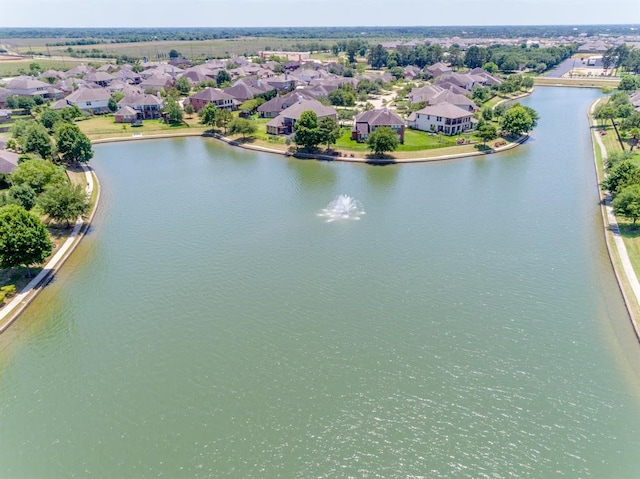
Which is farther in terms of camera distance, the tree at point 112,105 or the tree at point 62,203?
the tree at point 112,105

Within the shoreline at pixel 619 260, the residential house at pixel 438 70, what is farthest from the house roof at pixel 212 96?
the shoreline at pixel 619 260

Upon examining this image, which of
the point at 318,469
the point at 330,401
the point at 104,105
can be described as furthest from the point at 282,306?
the point at 104,105

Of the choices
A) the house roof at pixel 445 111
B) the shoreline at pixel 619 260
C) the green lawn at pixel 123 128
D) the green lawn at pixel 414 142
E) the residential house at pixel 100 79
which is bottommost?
the shoreline at pixel 619 260

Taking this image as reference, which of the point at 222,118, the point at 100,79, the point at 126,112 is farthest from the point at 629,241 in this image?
the point at 100,79

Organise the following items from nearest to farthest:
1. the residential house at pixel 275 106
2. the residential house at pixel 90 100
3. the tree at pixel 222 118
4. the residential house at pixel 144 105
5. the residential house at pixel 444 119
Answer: the residential house at pixel 444 119 → the tree at pixel 222 118 → the residential house at pixel 275 106 → the residential house at pixel 144 105 → the residential house at pixel 90 100

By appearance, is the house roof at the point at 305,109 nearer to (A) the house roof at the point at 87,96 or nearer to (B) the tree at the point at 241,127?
(B) the tree at the point at 241,127

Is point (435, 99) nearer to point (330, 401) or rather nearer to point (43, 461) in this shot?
point (330, 401)

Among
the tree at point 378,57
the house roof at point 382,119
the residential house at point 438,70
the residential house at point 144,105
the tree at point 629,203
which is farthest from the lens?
the tree at point 378,57
